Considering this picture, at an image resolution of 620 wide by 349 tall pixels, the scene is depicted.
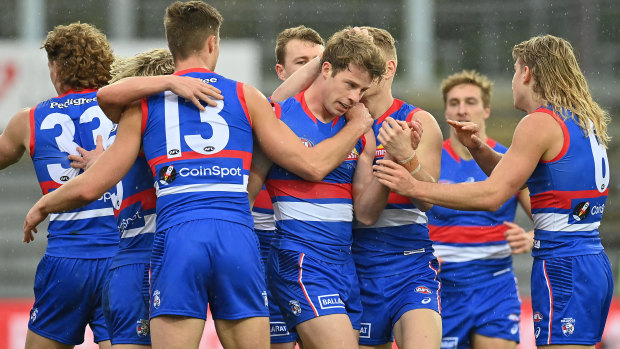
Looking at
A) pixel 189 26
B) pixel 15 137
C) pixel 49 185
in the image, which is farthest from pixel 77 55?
pixel 189 26

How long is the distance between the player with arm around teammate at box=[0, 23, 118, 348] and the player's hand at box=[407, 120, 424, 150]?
215 cm

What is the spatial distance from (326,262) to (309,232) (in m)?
0.21

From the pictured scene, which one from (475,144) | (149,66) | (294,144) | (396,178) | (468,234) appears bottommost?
(468,234)

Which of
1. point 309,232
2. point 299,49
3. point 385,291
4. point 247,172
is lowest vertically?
point 385,291

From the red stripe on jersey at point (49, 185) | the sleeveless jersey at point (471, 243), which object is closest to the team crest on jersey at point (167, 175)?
the red stripe on jersey at point (49, 185)

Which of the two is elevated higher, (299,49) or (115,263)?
(299,49)

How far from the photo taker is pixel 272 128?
515 centimetres

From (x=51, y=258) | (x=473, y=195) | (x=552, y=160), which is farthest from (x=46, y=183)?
(x=552, y=160)

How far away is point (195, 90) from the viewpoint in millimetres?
4926

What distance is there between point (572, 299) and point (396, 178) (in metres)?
1.29

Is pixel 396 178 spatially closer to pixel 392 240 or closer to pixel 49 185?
pixel 392 240

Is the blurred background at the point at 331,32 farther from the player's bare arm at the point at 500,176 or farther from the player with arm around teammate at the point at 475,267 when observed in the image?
the player's bare arm at the point at 500,176

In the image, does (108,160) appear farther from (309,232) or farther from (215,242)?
(309,232)

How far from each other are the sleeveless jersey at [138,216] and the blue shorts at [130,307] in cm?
8
